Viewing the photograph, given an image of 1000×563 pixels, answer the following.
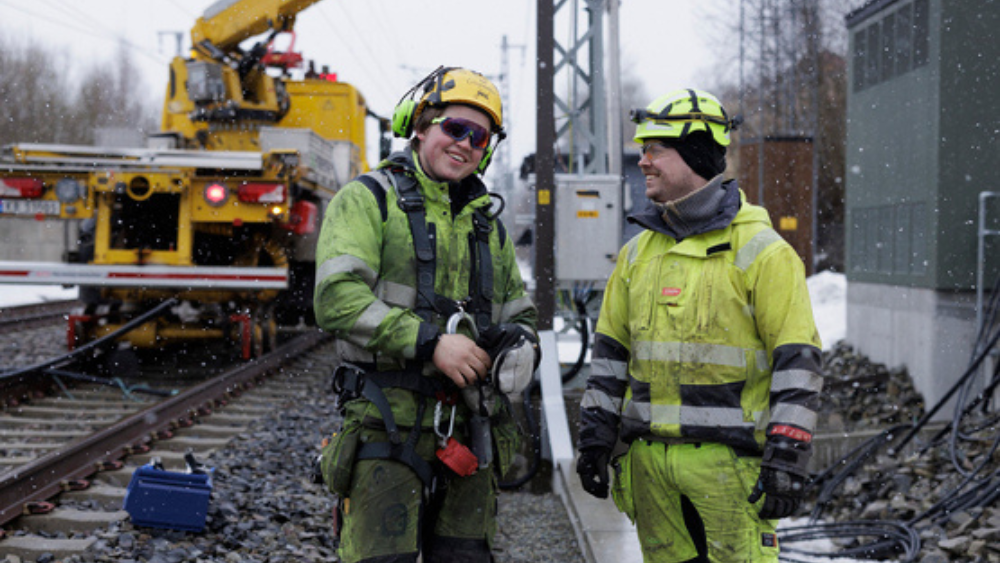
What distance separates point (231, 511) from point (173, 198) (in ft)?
18.5

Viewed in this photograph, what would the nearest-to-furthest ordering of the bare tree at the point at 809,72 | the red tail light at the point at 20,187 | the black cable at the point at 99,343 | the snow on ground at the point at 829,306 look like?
1. the black cable at the point at 99,343
2. the red tail light at the point at 20,187
3. the snow on ground at the point at 829,306
4. the bare tree at the point at 809,72

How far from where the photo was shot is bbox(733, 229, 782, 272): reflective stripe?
2789 mm

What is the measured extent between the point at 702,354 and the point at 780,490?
0.46 metres

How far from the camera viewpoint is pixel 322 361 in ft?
36.4

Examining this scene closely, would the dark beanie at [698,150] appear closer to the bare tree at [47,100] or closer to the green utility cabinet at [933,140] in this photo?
the green utility cabinet at [933,140]

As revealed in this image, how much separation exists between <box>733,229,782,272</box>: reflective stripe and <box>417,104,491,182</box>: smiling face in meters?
0.86

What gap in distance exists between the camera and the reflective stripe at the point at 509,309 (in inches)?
123

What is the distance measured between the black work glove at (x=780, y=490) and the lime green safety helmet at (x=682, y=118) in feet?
3.36

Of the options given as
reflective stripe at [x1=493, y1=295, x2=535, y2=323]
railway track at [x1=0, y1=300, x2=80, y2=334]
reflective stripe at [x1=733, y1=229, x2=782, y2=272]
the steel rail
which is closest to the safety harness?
reflective stripe at [x1=493, y1=295, x2=535, y2=323]

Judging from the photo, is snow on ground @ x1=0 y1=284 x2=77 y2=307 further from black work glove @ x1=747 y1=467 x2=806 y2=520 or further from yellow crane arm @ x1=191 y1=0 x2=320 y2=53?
black work glove @ x1=747 y1=467 x2=806 y2=520

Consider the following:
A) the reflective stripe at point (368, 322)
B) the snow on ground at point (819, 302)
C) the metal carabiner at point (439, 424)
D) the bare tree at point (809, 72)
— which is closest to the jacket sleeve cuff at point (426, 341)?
the reflective stripe at point (368, 322)

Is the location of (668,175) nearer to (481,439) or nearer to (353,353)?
(481,439)

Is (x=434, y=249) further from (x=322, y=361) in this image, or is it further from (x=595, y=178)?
(x=322, y=361)

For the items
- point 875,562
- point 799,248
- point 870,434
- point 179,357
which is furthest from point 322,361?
point 799,248
